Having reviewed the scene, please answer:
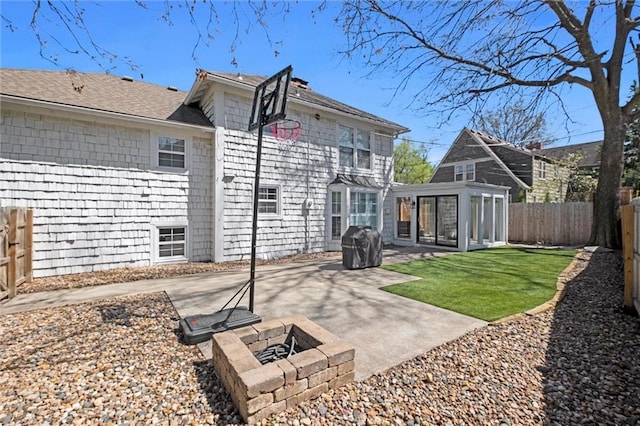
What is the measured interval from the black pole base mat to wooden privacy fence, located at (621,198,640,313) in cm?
491

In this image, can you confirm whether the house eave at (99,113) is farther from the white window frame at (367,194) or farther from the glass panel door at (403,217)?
the glass panel door at (403,217)

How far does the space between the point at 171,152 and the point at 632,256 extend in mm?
9550

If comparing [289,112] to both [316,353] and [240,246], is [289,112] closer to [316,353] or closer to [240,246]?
[240,246]


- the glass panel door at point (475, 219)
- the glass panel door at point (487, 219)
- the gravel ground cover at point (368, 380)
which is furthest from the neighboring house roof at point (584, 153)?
the gravel ground cover at point (368, 380)

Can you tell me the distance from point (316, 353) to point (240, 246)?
6847 mm

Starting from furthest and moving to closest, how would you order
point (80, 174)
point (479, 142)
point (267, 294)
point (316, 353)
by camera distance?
point (479, 142), point (80, 174), point (267, 294), point (316, 353)

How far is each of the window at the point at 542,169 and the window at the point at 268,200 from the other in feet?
56.8

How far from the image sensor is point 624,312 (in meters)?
4.10

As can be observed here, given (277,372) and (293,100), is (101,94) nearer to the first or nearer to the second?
(293,100)

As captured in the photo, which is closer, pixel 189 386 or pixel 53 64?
pixel 189 386

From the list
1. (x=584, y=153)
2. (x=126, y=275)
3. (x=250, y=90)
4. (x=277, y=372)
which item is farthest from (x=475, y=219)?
(x=584, y=153)

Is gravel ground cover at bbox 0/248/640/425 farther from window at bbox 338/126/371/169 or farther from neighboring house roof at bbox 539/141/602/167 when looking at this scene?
neighboring house roof at bbox 539/141/602/167

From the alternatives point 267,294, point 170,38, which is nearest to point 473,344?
point 267,294

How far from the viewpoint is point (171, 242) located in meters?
8.30
